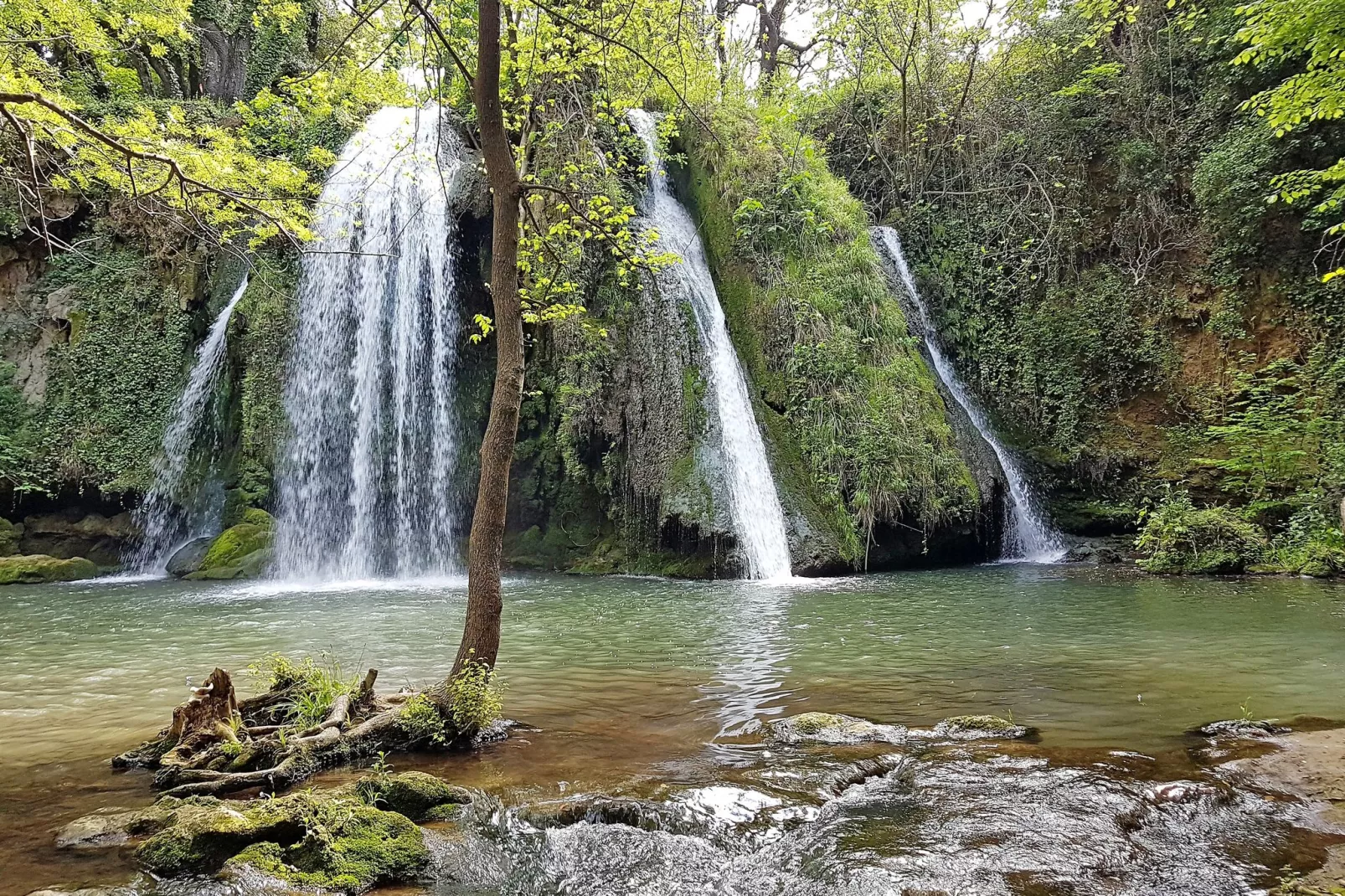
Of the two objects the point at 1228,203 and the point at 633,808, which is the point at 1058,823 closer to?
the point at 633,808

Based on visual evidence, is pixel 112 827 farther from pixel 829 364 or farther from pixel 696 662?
pixel 829 364

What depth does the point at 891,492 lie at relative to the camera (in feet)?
40.3

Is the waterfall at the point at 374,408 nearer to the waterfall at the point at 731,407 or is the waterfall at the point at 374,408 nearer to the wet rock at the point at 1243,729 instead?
the waterfall at the point at 731,407

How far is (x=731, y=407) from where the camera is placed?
13148 millimetres

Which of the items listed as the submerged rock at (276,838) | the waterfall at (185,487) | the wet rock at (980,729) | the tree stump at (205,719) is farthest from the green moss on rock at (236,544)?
the wet rock at (980,729)

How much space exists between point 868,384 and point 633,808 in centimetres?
1085

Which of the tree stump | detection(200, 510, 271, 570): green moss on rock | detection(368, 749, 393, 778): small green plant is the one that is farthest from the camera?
detection(200, 510, 271, 570): green moss on rock

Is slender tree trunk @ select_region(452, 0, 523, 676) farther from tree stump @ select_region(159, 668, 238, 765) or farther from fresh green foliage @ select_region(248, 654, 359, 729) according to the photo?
tree stump @ select_region(159, 668, 238, 765)

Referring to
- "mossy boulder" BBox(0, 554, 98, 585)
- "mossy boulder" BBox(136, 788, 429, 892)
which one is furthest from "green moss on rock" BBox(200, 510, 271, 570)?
"mossy boulder" BBox(136, 788, 429, 892)

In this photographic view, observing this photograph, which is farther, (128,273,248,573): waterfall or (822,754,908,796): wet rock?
(128,273,248,573): waterfall

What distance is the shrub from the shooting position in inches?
441

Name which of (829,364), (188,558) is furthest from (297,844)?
(188,558)

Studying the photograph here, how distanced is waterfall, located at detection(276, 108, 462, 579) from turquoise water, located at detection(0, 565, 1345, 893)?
3489mm

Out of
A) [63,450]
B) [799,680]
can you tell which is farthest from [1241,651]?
[63,450]
